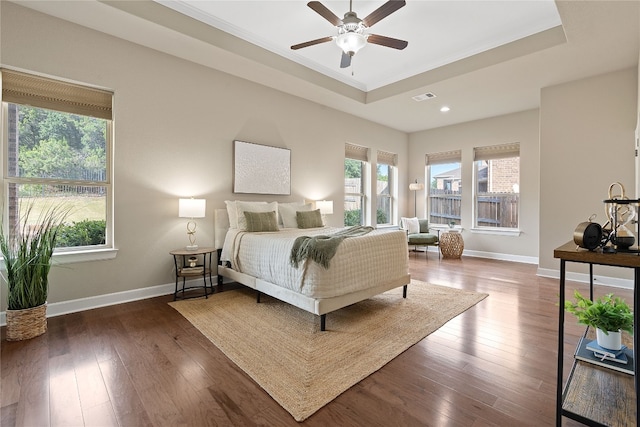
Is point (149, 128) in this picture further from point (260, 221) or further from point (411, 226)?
point (411, 226)

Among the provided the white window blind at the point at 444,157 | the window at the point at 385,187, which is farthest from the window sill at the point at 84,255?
the white window blind at the point at 444,157

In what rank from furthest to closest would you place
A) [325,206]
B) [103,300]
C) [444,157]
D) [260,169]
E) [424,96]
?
[444,157] → [325,206] → [424,96] → [260,169] → [103,300]

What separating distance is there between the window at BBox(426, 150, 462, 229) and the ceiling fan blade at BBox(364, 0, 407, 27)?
484cm

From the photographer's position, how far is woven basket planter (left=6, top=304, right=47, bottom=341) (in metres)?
2.36

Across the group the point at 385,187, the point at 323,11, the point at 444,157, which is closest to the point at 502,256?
the point at 444,157

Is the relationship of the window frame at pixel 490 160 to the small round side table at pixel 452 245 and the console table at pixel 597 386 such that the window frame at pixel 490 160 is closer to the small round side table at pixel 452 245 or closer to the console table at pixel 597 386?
the small round side table at pixel 452 245

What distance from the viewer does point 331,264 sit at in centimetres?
254

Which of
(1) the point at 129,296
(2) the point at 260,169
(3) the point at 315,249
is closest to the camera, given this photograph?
(3) the point at 315,249

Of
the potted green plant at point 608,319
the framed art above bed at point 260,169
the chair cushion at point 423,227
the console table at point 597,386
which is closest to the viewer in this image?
the console table at point 597,386

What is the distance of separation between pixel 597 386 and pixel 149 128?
445cm

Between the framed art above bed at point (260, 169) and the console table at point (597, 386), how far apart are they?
375cm

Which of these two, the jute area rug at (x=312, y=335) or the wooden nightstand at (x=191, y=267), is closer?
the jute area rug at (x=312, y=335)

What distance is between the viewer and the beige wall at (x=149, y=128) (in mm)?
2896

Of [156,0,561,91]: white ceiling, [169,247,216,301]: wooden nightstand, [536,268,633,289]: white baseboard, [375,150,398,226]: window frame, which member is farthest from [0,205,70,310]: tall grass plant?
[536,268,633,289]: white baseboard
